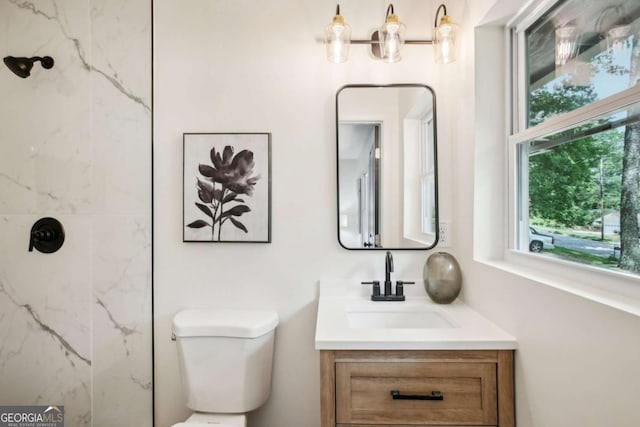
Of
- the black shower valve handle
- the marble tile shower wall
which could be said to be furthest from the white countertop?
the black shower valve handle

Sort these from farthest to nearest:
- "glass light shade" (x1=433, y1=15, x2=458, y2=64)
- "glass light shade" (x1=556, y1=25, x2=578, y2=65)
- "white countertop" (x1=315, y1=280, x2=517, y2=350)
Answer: "glass light shade" (x1=433, y1=15, x2=458, y2=64)
"white countertop" (x1=315, y1=280, x2=517, y2=350)
"glass light shade" (x1=556, y1=25, x2=578, y2=65)

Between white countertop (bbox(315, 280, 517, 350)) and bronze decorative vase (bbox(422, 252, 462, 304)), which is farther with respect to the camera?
bronze decorative vase (bbox(422, 252, 462, 304))

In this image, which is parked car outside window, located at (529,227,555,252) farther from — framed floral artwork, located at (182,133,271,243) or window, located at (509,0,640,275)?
framed floral artwork, located at (182,133,271,243)

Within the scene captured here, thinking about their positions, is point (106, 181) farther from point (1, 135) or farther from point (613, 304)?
point (613, 304)

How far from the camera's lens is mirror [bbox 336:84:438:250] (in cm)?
166

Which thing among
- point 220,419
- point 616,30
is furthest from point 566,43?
point 220,419

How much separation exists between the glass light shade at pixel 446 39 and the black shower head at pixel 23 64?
178cm

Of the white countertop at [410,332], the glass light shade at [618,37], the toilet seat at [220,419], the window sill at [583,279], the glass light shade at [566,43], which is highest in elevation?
the glass light shade at [566,43]

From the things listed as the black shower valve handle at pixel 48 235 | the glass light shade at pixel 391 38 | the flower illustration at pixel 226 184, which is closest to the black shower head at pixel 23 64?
the black shower valve handle at pixel 48 235

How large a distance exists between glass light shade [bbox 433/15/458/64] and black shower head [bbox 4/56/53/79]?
178 centimetres

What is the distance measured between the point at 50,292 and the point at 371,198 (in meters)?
1.60

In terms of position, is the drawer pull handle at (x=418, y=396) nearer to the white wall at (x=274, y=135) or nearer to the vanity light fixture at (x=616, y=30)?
the white wall at (x=274, y=135)

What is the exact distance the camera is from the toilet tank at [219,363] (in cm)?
149

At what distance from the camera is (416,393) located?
3.74ft
